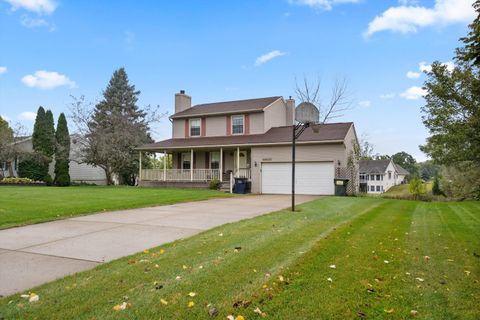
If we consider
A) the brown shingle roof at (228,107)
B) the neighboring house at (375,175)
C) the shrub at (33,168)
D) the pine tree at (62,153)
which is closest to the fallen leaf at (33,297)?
the brown shingle roof at (228,107)

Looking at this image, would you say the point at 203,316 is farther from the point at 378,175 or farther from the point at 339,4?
the point at 378,175

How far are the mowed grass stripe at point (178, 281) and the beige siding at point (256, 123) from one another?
17.7 m

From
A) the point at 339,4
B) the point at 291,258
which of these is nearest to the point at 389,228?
the point at 291,258

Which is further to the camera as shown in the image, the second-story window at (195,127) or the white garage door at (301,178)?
the second-story window at (195,127)

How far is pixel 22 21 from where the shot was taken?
16.2m

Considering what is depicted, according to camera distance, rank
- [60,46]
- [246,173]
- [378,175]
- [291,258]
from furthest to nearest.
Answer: [378,175] → [246,173] → [60,46] → [291,258]

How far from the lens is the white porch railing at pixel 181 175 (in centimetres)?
2352

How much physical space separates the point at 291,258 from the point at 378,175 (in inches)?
1894

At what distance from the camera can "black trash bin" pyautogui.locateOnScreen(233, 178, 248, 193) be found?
20.4 m

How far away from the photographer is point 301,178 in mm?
19969

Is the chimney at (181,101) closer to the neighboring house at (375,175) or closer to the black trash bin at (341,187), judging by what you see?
the black trash bin at (341,187)

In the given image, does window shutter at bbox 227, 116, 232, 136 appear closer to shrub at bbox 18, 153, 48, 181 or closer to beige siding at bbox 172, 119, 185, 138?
beige siding at bbox 172, 119, 185, 138

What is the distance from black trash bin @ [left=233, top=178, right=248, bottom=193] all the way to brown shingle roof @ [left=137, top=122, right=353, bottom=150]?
2.42 m

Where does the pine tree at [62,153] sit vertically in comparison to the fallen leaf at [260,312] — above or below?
above
